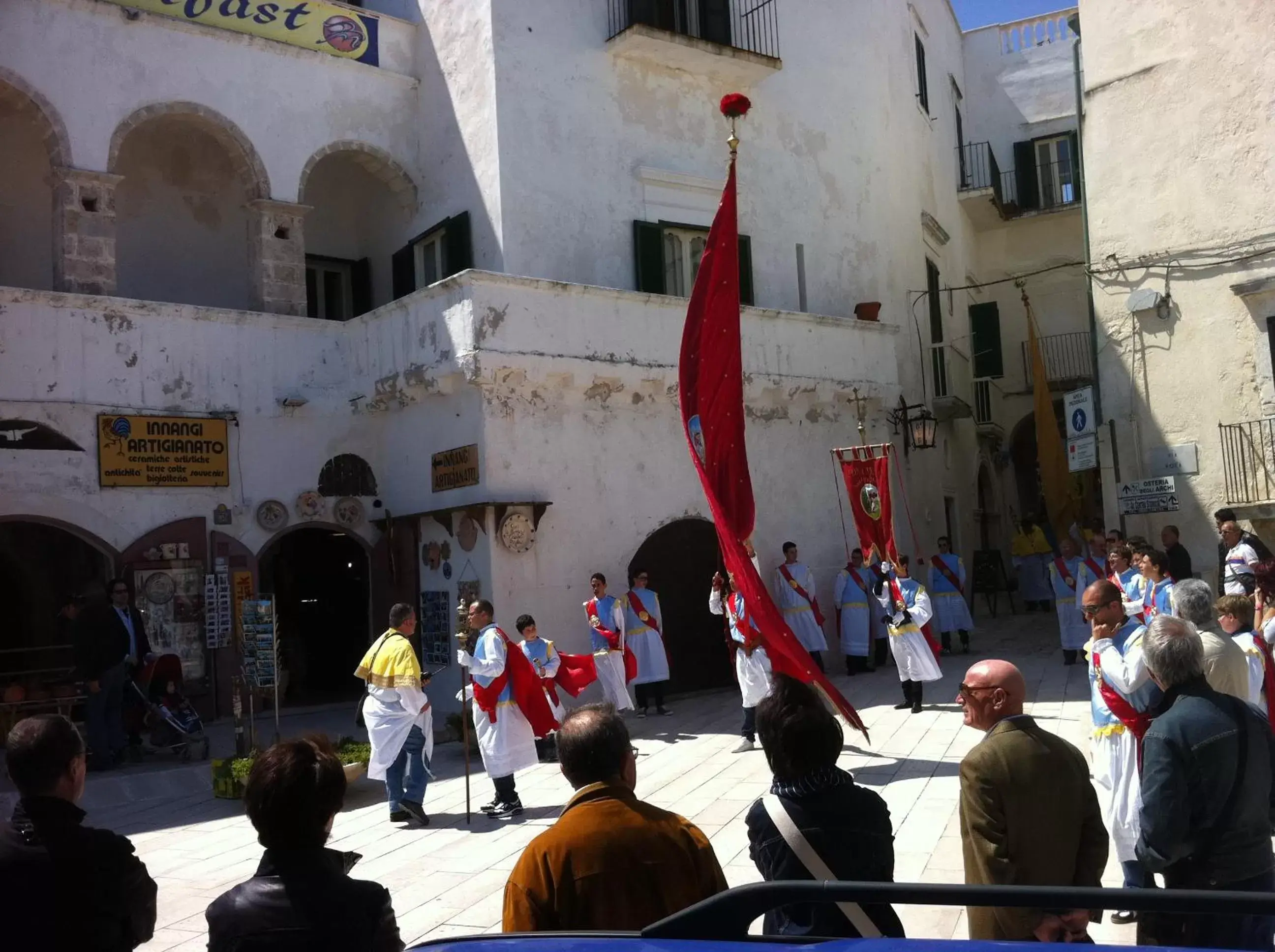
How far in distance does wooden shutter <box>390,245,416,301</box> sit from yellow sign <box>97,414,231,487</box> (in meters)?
3.84

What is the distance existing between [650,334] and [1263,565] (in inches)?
360

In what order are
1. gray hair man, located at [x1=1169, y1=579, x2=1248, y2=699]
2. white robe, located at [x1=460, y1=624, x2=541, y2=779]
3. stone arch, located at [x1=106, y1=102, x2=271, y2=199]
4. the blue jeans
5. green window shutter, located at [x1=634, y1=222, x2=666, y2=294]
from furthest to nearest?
green window shutter, located at [x1=634, y1=222, x2=666, y2=294] → stone arch, located at [x1=106, y1=102, x2=271, y2=199] → white robe, located at [x1=460, y1=624, x2=541, y2=779] → the blue jeans → gray hair man, located at [x1=1169, y1=579, x2=1248, y2=699]

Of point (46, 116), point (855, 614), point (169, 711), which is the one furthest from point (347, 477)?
point (855, 614)

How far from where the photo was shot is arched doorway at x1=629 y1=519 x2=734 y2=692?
15156 mm

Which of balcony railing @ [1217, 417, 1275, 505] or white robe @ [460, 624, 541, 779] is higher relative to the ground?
balcony railing @ [1217, 417, 1275, 505]

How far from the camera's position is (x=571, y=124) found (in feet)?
51.9

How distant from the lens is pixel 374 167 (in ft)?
54.9

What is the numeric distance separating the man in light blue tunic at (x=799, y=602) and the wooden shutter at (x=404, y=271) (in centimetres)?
674

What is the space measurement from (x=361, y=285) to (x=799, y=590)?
8302 mm

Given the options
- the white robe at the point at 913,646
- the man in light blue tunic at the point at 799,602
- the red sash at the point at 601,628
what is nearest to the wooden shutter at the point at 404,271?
the red sash at the point at 601,628

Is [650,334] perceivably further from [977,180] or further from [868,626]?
[977,180]

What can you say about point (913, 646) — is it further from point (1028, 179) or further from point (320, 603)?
point (1028, 179)

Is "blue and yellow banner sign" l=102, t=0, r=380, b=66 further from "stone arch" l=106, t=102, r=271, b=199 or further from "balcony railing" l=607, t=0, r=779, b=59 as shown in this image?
"balcony railing" l=607, t=0, r=779, b=59

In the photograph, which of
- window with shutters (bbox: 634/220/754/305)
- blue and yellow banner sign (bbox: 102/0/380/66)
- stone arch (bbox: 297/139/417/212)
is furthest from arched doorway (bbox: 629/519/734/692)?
blue and yellow banner sign (bbox: 102/0/380/66)
